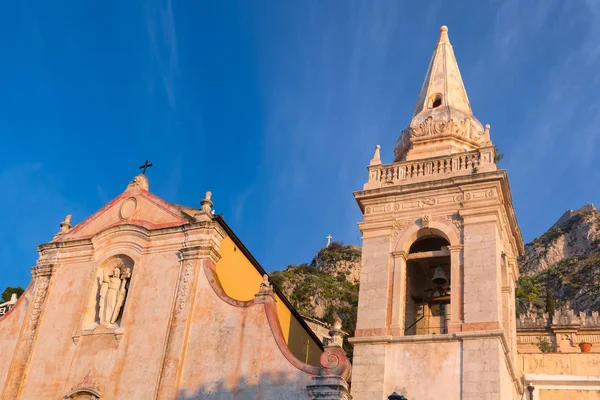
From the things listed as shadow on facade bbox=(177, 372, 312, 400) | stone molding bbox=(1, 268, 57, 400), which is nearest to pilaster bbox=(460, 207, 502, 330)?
shadow on facade bbox=(177, 372, 312, 400)

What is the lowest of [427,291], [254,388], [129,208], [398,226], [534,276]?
[254,388]

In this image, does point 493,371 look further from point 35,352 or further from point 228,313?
point 35,352

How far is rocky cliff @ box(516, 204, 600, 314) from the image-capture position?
56438 millimetres

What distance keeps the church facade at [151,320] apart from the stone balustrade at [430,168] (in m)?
4.28

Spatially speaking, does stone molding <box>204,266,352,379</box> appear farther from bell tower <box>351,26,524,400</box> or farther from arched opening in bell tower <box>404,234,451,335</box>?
arched opening in bell tower <box>404,234,451,335</box>

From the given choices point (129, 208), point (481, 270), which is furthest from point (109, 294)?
point (481, 270)

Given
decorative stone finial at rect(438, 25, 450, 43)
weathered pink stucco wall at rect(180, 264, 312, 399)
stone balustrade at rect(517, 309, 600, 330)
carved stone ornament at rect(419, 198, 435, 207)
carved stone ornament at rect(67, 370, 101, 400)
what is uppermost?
decorative stone finial at rect(438, 25, 450, 43)

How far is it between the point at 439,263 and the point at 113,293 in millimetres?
8620

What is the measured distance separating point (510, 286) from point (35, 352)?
41.3 ft

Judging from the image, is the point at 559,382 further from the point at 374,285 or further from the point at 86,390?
the point at 86,390

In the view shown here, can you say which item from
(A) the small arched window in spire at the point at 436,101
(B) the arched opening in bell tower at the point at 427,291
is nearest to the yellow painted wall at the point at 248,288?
(B) the arched opening in bell tower at the point at 427,291

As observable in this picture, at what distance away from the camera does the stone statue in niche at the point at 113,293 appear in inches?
691

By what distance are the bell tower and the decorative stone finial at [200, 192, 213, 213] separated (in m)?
3.84

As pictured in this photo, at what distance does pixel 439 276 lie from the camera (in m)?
17.7
